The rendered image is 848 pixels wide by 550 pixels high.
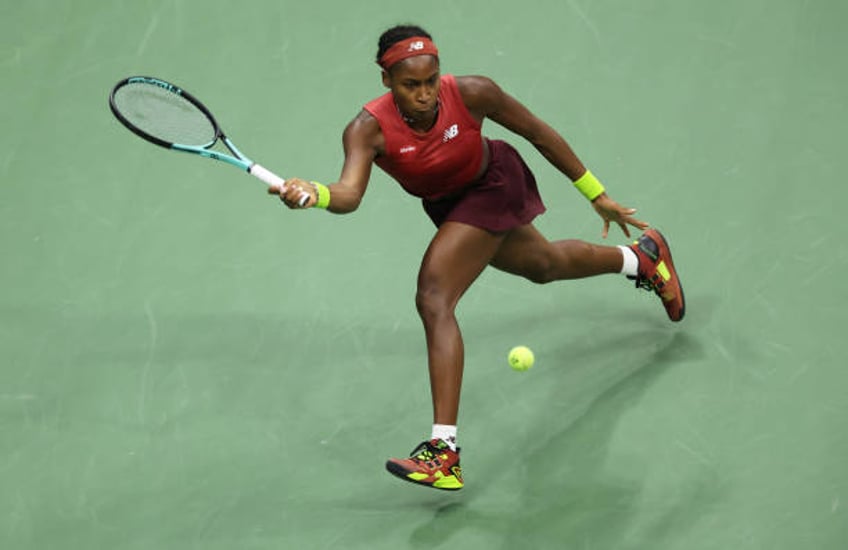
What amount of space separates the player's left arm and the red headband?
262 mm

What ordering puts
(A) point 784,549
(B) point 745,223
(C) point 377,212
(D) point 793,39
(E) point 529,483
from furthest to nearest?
(D) point 793,39, (C) point 377,212, (B) point 745,223, (E) point 529,483, (A) point 784,549

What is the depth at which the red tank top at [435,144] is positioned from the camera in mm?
4172

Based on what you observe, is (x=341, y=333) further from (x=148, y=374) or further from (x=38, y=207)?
(x=38, y=207)

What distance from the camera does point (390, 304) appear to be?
5.17m

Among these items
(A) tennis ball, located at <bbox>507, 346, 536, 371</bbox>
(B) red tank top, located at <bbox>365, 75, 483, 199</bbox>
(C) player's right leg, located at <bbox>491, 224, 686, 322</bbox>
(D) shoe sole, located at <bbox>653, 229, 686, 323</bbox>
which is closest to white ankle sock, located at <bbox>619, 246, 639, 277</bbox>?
(C) player's right leg, located at <bbox>491, 224, 686, 322</bbox>

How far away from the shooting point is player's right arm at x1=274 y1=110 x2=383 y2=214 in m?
3.92

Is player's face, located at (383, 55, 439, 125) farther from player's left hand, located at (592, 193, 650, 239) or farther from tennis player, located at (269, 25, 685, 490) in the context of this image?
player's left hand, located at (592, 193, 650, 239)

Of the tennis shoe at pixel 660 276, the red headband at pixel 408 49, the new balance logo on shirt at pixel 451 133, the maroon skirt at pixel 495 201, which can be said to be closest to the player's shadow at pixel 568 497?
the tennis shoe at pixel 660 276

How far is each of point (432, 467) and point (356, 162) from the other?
3.41 feet

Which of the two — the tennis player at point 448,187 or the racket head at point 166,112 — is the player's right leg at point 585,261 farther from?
the racket head at point 166,112

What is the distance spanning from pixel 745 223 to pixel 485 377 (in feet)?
4.46

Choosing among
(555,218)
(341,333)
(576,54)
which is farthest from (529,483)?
(576,54)

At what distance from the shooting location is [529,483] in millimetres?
4316

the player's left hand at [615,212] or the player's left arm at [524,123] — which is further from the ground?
the player's left arm at [524,123]
